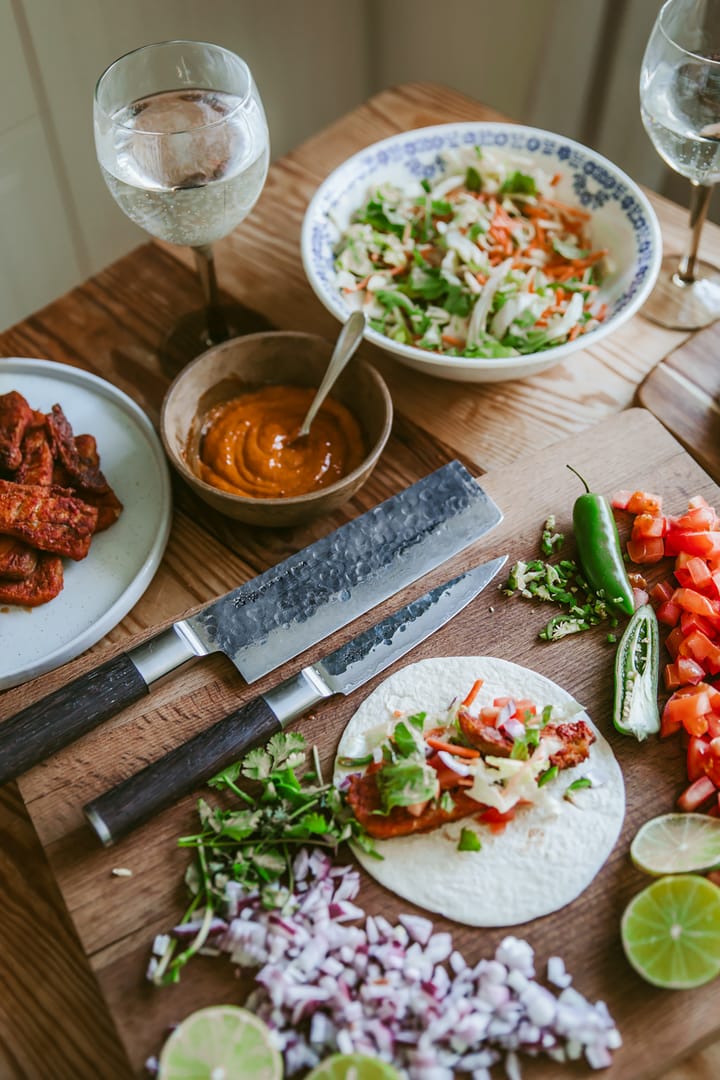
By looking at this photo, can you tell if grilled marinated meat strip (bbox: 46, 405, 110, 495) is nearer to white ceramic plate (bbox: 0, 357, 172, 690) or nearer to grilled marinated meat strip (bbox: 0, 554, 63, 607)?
white ceramic plate (bbox: 0, 357, 172, 690)

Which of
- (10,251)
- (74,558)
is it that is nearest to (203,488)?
(74,558)

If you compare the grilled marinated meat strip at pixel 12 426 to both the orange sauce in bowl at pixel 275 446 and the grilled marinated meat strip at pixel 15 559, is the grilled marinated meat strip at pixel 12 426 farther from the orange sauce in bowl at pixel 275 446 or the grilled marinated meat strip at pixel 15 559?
the orange sauce in bowl at pixel 275 446

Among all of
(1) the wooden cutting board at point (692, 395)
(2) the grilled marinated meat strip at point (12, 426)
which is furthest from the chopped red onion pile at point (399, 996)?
(1) the wooden cutting board at point (692, 395)

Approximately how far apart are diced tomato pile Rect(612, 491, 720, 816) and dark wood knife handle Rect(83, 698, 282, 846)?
0.70 m

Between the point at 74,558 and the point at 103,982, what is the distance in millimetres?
783

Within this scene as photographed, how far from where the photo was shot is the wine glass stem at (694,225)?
224 cm

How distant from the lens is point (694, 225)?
232 centimetres

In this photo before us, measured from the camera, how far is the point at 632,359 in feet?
7.62

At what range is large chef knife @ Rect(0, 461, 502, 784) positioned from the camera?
5.45ft

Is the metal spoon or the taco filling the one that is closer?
the taco filling

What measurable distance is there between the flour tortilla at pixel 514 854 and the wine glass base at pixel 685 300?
45.2 inches

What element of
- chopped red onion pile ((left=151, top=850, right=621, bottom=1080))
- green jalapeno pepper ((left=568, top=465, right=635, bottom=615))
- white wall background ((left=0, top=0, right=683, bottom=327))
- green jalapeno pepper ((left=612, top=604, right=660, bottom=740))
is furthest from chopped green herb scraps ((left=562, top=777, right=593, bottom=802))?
white wall background ((left=0, top=0, right=683, bottom=327))

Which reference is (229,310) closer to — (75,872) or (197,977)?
(75,872)

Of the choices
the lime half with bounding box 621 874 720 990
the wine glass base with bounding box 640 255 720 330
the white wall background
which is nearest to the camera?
the lime half with bounding box 621 874 720 990
